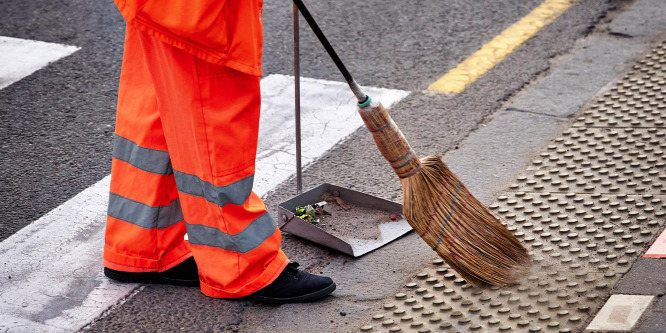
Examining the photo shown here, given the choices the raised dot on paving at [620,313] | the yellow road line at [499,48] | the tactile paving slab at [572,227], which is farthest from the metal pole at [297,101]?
the yellow road line at [499,48]

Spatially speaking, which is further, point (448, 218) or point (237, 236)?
point (448, 218)

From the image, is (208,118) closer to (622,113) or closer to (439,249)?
(439,249)

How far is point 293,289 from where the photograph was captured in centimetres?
296

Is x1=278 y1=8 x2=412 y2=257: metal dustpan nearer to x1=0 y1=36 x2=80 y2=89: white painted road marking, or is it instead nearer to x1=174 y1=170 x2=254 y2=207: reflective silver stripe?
x1=174 y1=170 x2=254 y2=207: reflective silver stripe

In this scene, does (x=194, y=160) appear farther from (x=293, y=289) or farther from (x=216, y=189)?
(x=293, y=289)

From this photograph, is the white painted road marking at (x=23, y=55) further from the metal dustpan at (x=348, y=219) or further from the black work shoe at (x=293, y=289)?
the black work shoe at (x=293, y=289)

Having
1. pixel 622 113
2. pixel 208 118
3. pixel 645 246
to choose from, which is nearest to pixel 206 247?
pixel 208 118

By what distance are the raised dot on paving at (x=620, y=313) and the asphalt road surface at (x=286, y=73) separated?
3.32ft

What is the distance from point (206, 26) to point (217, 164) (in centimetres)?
45

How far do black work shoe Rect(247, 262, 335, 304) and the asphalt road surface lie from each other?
44mm

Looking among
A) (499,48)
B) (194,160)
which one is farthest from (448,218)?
(499,48)

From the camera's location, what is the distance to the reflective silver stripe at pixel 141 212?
9.95ft

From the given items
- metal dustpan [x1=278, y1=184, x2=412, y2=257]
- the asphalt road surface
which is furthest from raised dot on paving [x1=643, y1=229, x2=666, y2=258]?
the asphalt road surface

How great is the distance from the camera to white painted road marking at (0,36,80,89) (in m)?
4.80
